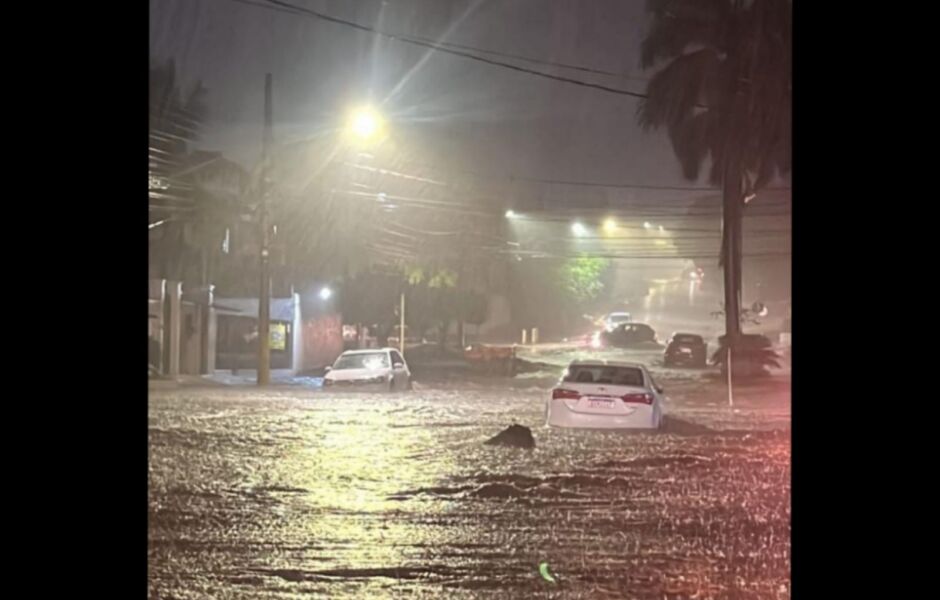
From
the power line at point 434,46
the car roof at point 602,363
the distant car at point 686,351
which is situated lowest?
the car roof at point 602,363

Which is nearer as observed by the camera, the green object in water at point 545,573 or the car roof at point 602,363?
the green object in water at point 545,573

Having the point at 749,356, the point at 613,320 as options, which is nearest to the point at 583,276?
the point at 613,320

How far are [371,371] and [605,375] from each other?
2.77 ft

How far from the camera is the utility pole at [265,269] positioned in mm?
2650

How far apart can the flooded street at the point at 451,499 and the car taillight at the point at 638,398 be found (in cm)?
9

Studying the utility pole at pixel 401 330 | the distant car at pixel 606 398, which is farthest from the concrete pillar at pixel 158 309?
the distant car at pixel 606 398

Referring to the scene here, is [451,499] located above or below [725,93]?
below

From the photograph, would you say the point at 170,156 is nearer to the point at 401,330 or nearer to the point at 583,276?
the point at 401,330

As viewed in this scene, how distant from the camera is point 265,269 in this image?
2650 mm

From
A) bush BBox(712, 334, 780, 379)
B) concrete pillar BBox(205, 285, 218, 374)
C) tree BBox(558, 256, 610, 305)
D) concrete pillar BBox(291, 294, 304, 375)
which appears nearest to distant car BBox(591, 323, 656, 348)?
tree BBox(558, 256, 610, 305)

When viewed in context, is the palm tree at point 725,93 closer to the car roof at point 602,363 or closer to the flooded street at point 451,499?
the car roof at point 602,363

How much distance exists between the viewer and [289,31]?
8.94ft

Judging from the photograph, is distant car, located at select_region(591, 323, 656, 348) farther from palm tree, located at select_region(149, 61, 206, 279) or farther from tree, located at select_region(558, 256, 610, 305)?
palm tree, located at select_region(149, 61, 206, 279)
